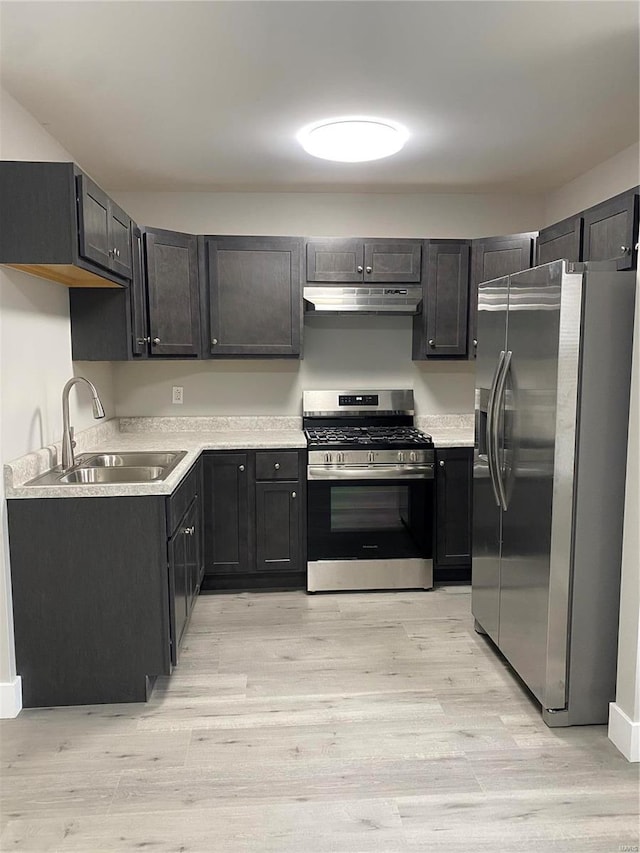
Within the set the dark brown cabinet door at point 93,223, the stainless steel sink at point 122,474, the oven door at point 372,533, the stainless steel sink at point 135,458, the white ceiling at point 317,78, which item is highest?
the white ceiling at point 317,78

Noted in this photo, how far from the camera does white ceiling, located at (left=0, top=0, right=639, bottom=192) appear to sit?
6.68 ft

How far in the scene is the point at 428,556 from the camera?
3.92 m

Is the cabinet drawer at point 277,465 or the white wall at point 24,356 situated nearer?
the white wall at point 24,356

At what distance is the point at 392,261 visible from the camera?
4023 millimetres

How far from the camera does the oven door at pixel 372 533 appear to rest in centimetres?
388

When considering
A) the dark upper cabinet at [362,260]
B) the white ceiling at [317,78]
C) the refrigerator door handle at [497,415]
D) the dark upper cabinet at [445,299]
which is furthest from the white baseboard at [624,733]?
the dark upper cabinet at [362,260]

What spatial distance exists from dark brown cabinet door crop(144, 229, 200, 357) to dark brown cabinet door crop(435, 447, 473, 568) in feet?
5.65

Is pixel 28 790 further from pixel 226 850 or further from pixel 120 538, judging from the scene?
pixel 120 538

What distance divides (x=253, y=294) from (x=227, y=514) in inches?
54.5

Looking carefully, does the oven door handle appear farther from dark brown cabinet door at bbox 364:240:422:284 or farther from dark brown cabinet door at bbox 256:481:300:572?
dark brown cabinet door at bbox 364:240:422:284

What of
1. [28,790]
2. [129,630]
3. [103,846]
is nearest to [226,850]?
[103,846]

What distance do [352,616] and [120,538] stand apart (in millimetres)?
1516

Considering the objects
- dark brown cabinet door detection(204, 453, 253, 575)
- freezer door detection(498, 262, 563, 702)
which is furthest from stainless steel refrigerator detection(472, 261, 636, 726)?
dark brown cabinet door detection(204, 453, 253, 575)

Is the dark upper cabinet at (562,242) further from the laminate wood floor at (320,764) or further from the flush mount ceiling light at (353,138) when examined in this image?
the laminate wood floor at (320,764)
